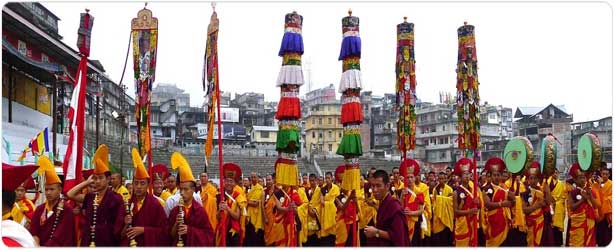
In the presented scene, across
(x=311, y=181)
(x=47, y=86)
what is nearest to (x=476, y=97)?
(x=311, y=181)

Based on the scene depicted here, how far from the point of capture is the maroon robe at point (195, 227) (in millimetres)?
6500

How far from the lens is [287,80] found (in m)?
8.40

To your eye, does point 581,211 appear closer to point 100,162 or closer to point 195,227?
point 195,227

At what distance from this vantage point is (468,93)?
934 cm

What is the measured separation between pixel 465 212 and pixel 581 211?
1830mm

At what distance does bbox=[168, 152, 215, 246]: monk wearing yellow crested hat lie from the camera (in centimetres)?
650

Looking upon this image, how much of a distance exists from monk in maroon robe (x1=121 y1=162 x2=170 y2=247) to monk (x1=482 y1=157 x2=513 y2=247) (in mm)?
4917

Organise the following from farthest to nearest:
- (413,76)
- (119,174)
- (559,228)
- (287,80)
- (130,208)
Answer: (559,228) < (413,76) < (287,80) < (119,174) < (130,208)

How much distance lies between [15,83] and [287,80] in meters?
15.3

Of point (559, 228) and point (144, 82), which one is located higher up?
point (144, 82)

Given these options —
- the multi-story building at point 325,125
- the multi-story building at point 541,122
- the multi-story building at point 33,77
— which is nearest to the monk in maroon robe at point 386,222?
the multi-story building at point 33,77

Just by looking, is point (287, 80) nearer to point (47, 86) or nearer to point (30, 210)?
point (30, 210)

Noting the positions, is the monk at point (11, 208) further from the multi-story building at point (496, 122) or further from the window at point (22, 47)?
the multi-story building at point (496, 122)

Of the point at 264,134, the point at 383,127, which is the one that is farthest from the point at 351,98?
the point at 383,127
